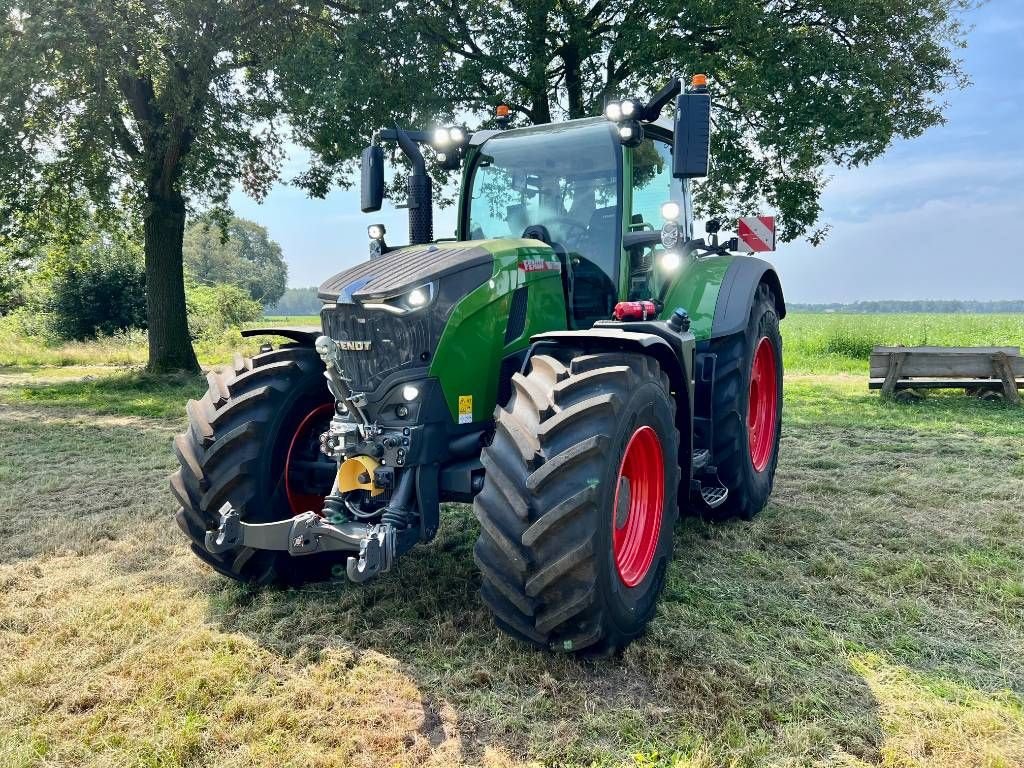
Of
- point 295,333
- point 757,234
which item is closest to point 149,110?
point 757,234

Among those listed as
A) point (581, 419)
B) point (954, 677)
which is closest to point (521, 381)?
point (581, 419)

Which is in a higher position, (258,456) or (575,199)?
(575,199)

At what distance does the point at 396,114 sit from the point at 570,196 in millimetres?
7725

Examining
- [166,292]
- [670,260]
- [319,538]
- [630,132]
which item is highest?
[630,132]

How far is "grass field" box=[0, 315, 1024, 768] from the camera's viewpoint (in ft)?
8.25

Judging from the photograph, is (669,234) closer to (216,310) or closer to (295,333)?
Answer: (295,333)

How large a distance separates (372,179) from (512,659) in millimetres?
2851

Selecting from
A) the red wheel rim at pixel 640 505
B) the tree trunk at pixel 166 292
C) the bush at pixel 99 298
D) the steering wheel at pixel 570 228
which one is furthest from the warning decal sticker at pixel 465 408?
the bush at pixel 99 298

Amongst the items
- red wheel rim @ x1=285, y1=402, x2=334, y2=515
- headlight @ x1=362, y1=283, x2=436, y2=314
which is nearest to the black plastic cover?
headlight @ x1=362, y1=283, x2=436, y2=314

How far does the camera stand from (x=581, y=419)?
114 inches

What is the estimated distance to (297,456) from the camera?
3836 mm

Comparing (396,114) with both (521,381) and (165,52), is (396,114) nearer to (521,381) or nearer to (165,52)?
(165,52)

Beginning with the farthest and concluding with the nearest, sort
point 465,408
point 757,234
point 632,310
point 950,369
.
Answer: point 950,369 → point 757,234 → point 632,310 → point 465,408

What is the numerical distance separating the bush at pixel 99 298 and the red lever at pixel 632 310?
69.7 ft
